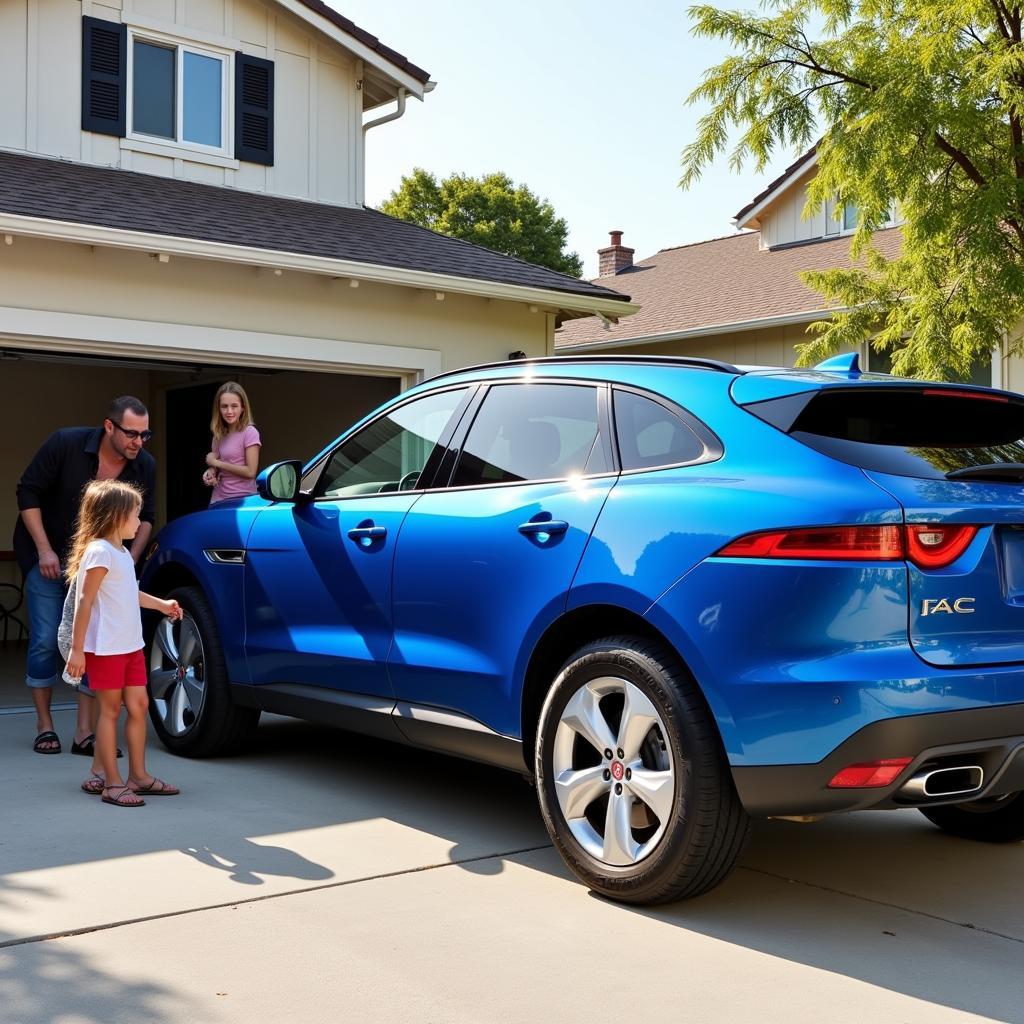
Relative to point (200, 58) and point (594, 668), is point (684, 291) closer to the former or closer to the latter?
point (200, 58)

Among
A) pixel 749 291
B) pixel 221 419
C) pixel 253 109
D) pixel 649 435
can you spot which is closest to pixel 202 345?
pixel 221 419

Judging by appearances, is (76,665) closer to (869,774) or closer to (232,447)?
(232,447)

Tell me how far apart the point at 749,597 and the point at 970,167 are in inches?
338

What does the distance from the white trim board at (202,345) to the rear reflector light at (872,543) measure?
656cm

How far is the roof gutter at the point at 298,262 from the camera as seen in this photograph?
8.58m

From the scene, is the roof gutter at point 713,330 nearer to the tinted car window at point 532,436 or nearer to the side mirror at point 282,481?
the side mirror at point 282,481

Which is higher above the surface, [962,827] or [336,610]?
[336,610]

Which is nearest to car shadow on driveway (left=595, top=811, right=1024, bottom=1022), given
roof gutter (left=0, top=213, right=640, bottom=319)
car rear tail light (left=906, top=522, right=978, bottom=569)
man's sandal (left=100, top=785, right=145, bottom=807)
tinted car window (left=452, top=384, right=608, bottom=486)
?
car rear tail light (left=906, top=522, right=978, bottom=569)

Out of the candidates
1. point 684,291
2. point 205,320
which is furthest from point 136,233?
point 684,291

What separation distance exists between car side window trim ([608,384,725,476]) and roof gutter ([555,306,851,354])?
1043cm

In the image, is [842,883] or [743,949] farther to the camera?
[842,883]

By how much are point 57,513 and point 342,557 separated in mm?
2047

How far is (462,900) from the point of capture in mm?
4312

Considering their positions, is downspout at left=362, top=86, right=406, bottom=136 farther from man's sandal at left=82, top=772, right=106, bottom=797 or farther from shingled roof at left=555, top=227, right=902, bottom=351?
man's sandal at left=82, top=772, right=106, bottom=797
